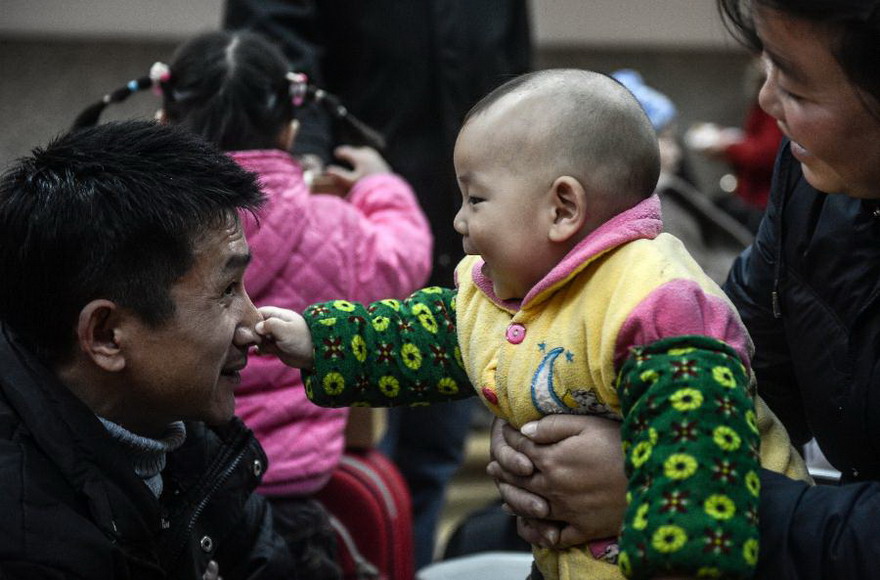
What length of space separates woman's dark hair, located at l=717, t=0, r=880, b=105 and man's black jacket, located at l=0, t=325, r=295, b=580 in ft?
3.16

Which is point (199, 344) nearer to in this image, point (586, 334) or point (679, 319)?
point (586, 334)

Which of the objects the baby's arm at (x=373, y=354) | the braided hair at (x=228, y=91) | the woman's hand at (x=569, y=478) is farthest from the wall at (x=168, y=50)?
the woman's hand at (x=569, y=478)

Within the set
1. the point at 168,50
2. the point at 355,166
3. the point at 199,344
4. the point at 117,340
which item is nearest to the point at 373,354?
the point at 199,344

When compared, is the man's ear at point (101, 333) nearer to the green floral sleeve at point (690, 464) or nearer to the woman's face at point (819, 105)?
the green floral sleeve at point (690, 464)

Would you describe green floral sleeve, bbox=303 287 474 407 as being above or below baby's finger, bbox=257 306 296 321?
below

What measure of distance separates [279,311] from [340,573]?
28.6 inches

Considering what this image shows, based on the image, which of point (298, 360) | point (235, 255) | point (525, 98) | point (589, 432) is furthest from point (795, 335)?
point (235, 255)

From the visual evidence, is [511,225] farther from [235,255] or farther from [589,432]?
[235,255]

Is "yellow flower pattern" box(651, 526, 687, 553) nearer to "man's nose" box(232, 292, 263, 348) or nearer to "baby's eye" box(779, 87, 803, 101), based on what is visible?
"baby's eye" box(779, 87, 803, 101)

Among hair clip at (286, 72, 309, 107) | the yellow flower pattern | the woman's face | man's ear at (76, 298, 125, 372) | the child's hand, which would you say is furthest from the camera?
the child's hand

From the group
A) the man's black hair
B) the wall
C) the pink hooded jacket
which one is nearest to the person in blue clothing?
the man's black hair

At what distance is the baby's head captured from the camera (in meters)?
1.40

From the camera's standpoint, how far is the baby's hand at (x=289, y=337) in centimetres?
155

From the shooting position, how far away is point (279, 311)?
160 cm
